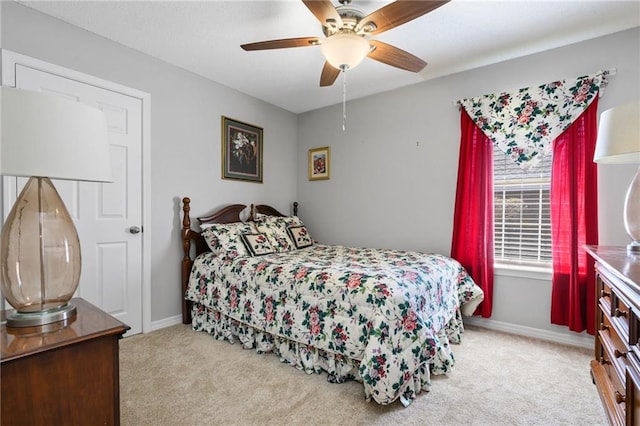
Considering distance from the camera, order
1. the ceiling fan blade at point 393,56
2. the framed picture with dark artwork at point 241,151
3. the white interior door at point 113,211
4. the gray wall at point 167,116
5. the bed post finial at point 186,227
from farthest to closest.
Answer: the framed picture with dark artwork at point 241,151, the bed post finial at point 186,227, the white interior door at point 113,211, the gray wall at point 167,116, the ceiling fan blade at point 393,56

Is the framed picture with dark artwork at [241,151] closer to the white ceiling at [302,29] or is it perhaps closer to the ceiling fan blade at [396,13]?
the white ceiling at [302,29]

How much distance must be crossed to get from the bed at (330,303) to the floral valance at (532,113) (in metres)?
1.18

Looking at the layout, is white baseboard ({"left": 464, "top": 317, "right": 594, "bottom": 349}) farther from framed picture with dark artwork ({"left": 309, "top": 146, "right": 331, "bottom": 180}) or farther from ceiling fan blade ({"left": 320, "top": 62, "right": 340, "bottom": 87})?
ceiling fan blade ({"left": 320, "top": 62, "right": 340, "bottom": 87})

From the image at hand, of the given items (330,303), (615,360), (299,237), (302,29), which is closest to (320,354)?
(330,303)

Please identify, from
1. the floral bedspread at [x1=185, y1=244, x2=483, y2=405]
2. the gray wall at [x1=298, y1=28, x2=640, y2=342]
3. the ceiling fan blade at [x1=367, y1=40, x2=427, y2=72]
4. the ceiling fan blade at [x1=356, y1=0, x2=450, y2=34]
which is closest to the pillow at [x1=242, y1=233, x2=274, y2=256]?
the floral bedspread at [x1=185, y1=244, x2=483, y2=405]

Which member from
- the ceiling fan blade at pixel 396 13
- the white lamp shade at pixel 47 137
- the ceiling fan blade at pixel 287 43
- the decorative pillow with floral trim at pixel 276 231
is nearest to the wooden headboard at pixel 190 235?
the decorative pillow with floral trim at pixel 276 231

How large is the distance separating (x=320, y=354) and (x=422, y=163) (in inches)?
86.0

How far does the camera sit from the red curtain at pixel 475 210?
2.89 meters

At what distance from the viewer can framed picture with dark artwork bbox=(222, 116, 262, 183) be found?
11.3ft

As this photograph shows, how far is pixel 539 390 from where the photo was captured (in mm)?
1910

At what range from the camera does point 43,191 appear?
1.08m

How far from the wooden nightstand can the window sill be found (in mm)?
2967

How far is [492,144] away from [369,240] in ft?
5.27

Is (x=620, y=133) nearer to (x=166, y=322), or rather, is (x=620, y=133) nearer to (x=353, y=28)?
(x=353, y=28)
